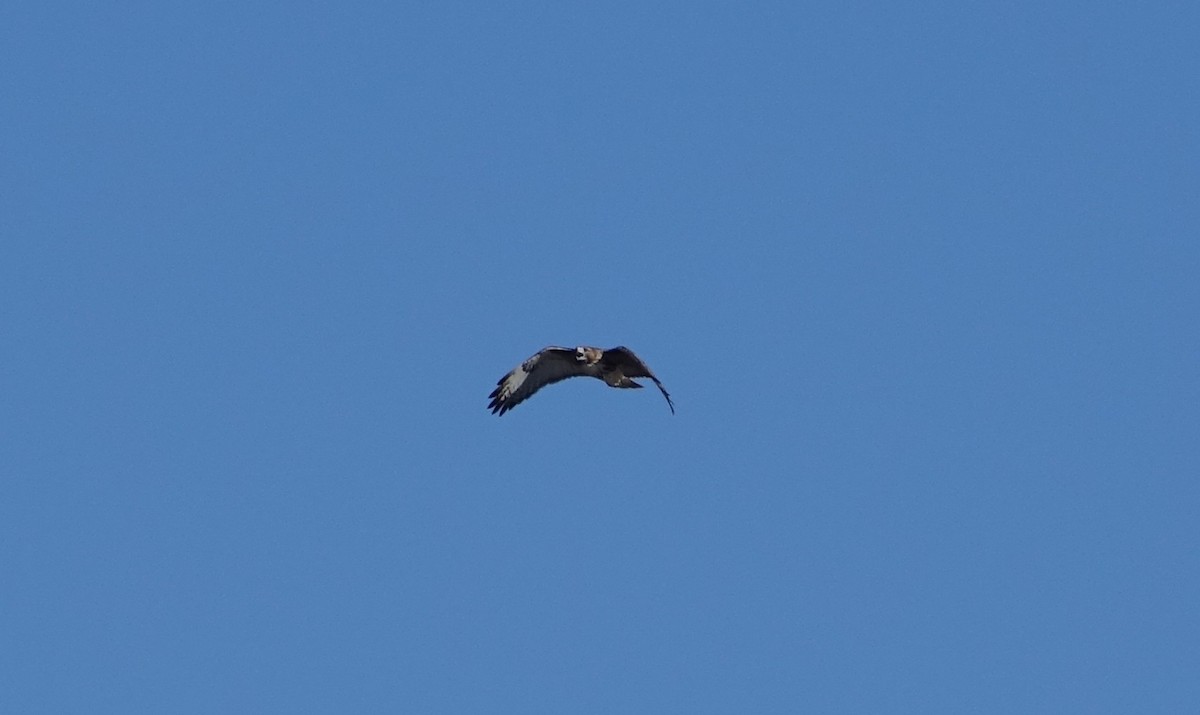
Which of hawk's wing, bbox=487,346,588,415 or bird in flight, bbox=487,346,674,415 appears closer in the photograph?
bird in flight, bbox=487,346,674,415

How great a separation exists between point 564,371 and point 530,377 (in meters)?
0.55

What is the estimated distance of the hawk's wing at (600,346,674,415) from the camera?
3266cm

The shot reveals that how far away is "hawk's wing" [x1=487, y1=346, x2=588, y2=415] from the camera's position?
34.0 metres

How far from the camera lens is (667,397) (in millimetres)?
32312

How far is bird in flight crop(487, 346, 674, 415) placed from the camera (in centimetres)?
3319

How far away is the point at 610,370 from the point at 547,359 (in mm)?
1018

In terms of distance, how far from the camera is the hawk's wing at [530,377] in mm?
33969

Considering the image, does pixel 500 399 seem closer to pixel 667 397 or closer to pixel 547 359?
pixel 547 359

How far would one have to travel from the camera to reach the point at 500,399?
113 feet

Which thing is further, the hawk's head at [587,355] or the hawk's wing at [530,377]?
the hawk's wing at [530,377]

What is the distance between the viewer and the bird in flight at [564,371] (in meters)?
33.2

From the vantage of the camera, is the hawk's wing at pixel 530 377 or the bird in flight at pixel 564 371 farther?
the hawk's wing at pixel 530 377

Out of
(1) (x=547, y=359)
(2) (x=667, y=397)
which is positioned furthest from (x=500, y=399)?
(2) (x=667, y=397)

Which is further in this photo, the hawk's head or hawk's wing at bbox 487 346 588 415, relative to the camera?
hawk's wing at bbox 487 346 588 415
